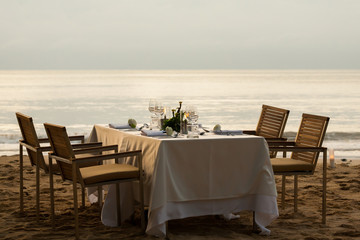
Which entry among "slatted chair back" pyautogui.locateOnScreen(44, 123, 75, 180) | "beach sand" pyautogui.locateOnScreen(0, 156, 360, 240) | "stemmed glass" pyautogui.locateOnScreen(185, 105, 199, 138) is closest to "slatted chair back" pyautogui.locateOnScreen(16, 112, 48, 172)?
"slatted chair back" pyautogui.locateOnScreen(44, 123, 75, 180)

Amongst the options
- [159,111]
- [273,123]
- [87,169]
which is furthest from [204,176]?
[273,123]

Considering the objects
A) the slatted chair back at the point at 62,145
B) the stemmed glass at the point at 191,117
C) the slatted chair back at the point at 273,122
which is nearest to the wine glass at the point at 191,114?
the stemmed glass at the point at 191,117

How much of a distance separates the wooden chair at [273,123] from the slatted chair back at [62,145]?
6.40 ft

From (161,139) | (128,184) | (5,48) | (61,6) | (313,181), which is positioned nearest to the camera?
(161,139)

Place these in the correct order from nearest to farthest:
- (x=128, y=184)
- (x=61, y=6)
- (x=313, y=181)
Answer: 1. (x=128, y=184)
2. (x=313, y=181)
3. (x=61, y=6)

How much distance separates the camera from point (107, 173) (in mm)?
4352

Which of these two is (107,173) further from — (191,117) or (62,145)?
(191,117)

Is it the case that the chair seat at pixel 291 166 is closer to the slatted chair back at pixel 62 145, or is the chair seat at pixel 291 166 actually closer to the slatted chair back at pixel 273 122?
the slatted chair back at pixel 273 122

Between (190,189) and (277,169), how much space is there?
83cm

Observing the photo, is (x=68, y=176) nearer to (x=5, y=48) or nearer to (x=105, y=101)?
(x=105, y=101)

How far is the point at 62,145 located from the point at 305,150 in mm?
2003

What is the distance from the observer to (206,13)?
57156 millimetres

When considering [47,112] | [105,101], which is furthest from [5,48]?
[47,112]

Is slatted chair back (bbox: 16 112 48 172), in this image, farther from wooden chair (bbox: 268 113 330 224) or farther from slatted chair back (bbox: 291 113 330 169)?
slatted chair back (bbox: 291 113 330 169)
